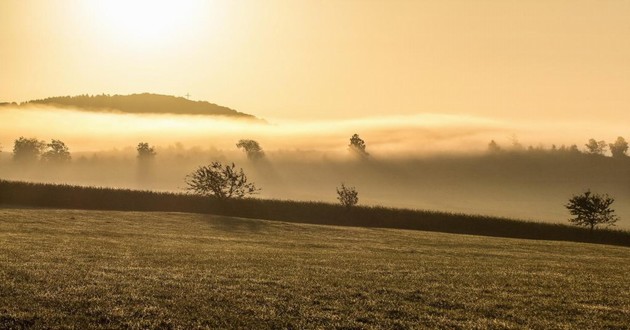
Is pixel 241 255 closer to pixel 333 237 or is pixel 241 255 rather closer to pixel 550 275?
pixel 550 275

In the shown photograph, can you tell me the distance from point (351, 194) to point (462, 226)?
25.5 meters

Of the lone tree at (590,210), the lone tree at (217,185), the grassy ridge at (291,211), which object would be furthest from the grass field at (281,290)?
the lone tree at (590,210)

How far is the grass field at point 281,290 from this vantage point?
73.6ft

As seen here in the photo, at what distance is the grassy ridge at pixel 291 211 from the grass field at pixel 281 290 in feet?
190

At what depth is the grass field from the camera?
883 inches

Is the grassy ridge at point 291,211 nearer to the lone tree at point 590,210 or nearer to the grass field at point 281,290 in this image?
the lone tree at point 590,210

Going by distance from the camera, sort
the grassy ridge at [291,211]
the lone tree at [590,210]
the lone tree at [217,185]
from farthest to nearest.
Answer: the lone tree at [217,185] → the lone tree at [590,210] → the grassy ridge at [291,211]

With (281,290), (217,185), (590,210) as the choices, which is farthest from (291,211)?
(281,290)

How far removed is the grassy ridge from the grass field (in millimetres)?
57995

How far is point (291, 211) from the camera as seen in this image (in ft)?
382

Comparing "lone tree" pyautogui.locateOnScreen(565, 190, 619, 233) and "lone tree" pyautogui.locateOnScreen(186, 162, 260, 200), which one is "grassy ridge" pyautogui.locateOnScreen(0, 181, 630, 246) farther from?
"lone tree" pyautogui.locateOnScreen(565, 190, 619, 233)

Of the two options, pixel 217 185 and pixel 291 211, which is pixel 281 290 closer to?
pixel 291 211

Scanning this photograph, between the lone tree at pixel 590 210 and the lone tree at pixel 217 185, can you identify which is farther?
the lone tree at pixel 217 185

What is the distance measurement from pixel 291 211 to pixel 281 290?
87990mm
